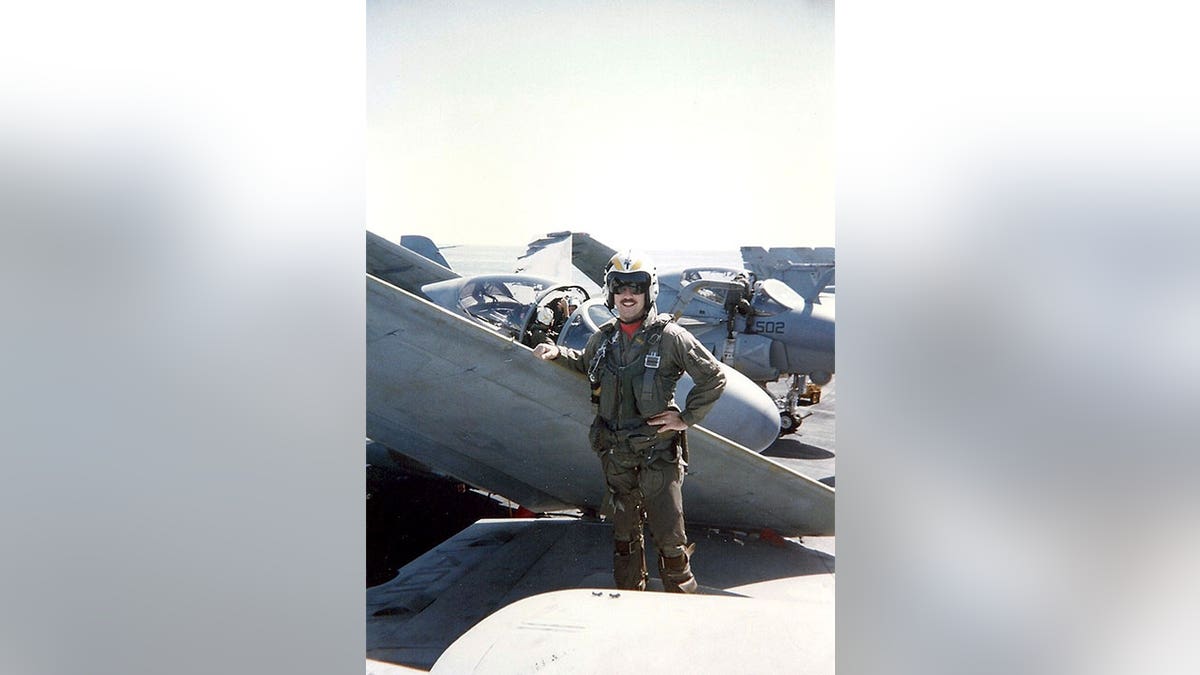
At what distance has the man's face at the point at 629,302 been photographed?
3107 millimetres

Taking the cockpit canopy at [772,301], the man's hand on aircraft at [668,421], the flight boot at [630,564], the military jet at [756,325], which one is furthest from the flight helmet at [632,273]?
the cockpit canopy at [772,301]

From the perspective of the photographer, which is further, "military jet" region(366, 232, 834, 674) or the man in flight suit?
"military jet" region(366, 232, 834, 674)

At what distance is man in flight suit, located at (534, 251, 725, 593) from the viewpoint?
307 centimetres

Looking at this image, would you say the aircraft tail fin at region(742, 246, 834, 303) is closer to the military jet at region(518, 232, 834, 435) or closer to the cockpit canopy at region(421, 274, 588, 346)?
the military jet at region(518, 232, 834, 435)

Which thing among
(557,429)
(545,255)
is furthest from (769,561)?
(545,255)

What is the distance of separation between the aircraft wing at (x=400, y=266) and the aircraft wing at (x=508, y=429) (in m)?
1.03

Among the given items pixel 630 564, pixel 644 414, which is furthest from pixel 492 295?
pixel 630 564

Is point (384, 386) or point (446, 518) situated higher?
point (384, 386)

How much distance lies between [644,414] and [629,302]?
43 cm

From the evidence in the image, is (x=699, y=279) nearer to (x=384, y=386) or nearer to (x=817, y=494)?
(x=817, y=494)

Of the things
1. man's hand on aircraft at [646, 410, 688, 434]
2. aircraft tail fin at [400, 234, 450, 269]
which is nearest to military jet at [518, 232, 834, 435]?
aircraft tail fin at [400, 234, 450, 269]
